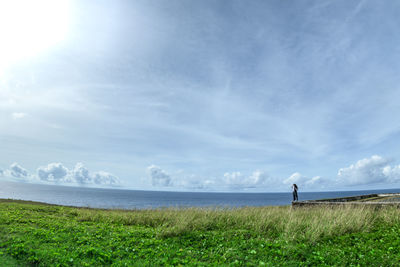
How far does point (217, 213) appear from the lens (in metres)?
15.9

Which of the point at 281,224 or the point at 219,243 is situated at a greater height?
the point at 281,224

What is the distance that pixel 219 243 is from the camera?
1056cm

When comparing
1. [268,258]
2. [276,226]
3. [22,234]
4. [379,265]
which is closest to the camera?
[379,265]

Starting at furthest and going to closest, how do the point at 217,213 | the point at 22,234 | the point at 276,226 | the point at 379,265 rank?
the point at 217,213 → the point at 276,226 → the point at 22,234 → the point at 379,265

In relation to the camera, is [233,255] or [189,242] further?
[189,242]

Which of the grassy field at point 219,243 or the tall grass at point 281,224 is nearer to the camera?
the grassy field at point 219,243

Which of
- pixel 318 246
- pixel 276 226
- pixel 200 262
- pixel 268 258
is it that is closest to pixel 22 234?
pixel 200 262

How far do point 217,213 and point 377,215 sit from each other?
32.8 feet

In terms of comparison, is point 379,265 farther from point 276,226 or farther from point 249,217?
point 249,217

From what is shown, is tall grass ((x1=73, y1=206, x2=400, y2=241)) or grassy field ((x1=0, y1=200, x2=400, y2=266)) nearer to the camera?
grassy field ((x1=0, y1=200, x2=400, y2=266))

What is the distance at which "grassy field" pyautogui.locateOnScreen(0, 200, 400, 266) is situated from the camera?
339 inches

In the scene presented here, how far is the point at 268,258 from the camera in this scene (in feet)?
28.5

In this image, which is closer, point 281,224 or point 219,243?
point 219,243

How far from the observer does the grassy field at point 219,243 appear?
8.60 metres
